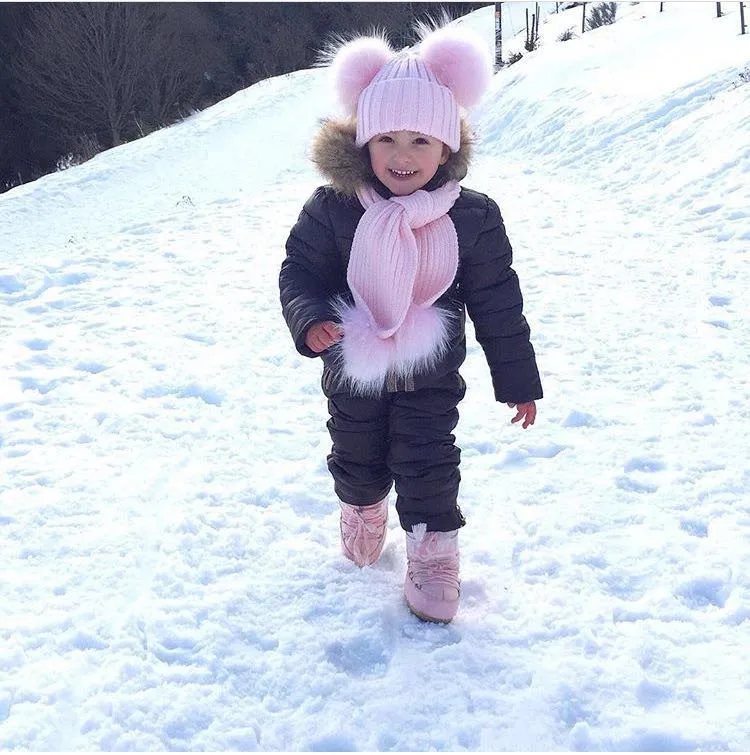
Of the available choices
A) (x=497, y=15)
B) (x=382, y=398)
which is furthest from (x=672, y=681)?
(x=497, y=15)

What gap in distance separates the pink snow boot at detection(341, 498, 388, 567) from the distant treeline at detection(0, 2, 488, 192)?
66.5 feet

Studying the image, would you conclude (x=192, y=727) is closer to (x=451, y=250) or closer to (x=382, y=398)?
(x=382, y=398)

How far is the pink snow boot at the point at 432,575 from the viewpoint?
2117 millimetres

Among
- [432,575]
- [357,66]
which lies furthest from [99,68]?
[432,575]

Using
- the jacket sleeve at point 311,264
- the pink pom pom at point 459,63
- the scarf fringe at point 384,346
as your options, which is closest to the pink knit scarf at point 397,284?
the scarf fringe at point 384,346

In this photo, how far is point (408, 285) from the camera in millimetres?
1973

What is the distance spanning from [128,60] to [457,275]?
1026 inches

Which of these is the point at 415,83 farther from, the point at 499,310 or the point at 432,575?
the point at 432,575

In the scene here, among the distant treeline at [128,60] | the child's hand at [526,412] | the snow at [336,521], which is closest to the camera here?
the snow at [336,521]

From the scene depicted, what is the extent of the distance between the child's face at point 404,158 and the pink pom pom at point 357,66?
0.57 ft

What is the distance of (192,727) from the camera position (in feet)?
5.93

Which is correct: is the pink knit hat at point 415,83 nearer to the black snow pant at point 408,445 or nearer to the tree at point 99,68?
the black snow pant at point 408,445

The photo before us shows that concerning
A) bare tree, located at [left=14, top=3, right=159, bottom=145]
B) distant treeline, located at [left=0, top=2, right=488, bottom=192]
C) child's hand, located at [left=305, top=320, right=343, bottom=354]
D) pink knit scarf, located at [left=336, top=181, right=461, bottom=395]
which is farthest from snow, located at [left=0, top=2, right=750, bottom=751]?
bare tree, located at [left=14, top=3, right=159, bottom=145]

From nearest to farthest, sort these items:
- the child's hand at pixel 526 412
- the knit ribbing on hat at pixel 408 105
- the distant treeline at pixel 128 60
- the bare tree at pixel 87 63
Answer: the knit ribbing on hat at pixel 408 105, the child's hand at pixel 526 412, the bare tree at pixel 87 63, the distant treeline at pixel 128 60
